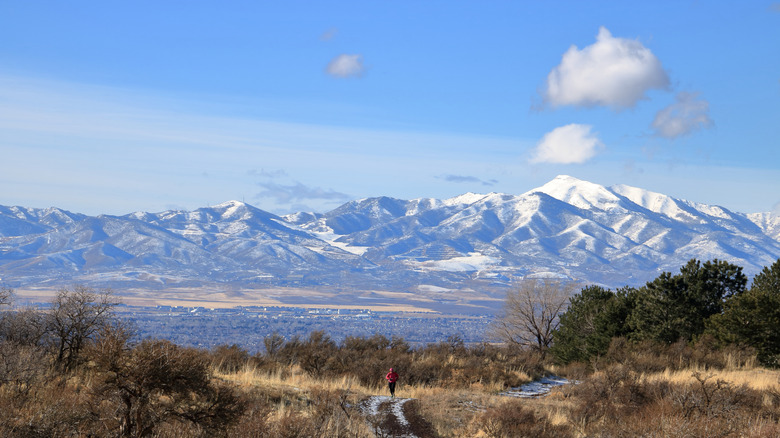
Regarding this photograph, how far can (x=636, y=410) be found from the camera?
16.2 metres

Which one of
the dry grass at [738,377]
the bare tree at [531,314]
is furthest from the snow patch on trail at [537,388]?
the bare tree at [531,314]

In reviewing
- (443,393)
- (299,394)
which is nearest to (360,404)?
(299,394)

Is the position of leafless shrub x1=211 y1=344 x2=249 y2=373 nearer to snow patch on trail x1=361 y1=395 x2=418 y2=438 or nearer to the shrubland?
the shrubland

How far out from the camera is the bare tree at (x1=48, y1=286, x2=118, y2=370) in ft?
58.3

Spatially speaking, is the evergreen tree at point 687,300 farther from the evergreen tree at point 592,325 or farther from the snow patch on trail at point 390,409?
the snow patch on trail at point 390,409

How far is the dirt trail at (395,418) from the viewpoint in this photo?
1536cm

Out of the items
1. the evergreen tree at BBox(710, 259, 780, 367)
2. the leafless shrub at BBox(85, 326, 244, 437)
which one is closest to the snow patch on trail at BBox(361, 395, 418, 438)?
the leafless shrub at BBox(85, 326, 244, 437)

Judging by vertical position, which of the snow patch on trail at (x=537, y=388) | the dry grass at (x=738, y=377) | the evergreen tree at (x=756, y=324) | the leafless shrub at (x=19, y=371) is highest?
the evergreen tree at (x=756, y=324)

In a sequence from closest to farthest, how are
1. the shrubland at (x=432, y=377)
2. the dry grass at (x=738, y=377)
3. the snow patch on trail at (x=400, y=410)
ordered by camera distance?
1. the shrubland at (x=432, y=377)
2. the snow patch on trail at (x=400, y=410)
3. the dry grass at (x=738, y=377)

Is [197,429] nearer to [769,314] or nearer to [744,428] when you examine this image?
[744,428]

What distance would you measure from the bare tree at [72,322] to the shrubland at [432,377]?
0.19 feet

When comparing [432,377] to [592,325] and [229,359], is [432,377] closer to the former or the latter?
[229,359]

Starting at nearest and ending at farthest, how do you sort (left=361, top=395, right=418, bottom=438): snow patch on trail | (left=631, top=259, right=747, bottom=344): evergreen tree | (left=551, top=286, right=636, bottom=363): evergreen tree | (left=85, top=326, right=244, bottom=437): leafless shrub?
(left=85, top=326, right=244, bottom=437): leafless shrub → (left=361, top=395, right=418, bottom=438): snow patch on trail → (left=631, top=259, right=747, bottom=344): evergreen tree → (left=551, top=286, right=636, bottom=363): evergreen tree

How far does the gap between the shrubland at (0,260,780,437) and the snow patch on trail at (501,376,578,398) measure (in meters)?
0.51
